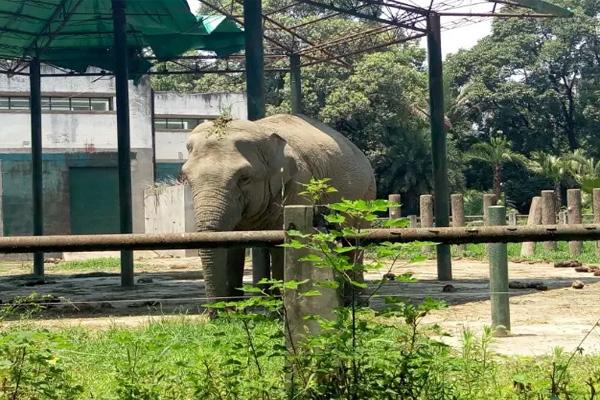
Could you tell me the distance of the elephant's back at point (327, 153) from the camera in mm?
9680

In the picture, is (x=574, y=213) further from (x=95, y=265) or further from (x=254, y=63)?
(x=95, y=265)

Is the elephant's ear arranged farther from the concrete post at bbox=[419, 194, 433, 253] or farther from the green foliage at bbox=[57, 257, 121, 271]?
the green foliage at bbox=[57, 257, 121, 271]

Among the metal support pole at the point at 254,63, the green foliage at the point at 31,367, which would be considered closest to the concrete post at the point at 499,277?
the green foliage at the point at 31,367

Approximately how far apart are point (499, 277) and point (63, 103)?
2714cm

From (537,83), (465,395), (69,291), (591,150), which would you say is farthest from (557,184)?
(465,395)

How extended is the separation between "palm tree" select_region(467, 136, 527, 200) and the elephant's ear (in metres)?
31.4

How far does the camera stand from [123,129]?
13.3 m

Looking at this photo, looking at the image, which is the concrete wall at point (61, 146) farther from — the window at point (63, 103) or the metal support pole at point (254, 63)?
the metal support pole at point (254, 63)

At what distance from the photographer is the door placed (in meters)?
29.1

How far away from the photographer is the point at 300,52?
16.7 meters

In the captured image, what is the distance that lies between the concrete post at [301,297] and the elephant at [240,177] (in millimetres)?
3916

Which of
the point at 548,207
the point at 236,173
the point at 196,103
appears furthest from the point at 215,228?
the point at 196,103

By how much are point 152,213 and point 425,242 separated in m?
24.4

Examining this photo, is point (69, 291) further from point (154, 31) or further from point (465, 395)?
point (465, 395)
